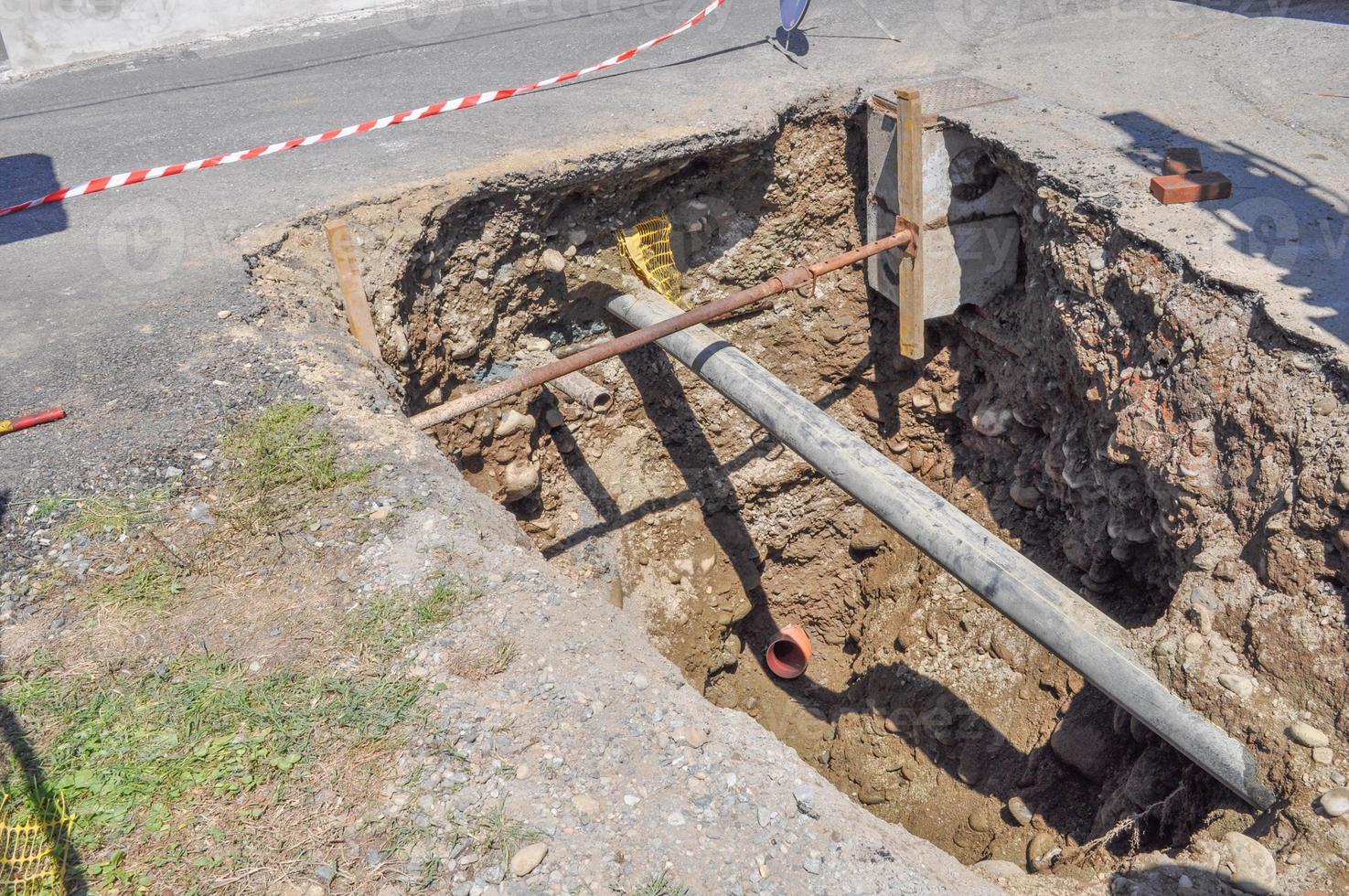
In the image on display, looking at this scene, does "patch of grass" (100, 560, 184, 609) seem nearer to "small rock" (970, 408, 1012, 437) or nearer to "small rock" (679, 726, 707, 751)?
"small rock" (679, 726, 707, 751)

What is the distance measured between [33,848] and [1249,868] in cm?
318

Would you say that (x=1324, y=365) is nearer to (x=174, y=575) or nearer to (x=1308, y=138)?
(x=1308, y=138)

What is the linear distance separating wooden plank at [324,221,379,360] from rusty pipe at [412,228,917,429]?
44 centimetres

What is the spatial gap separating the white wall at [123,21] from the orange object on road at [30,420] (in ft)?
18.8

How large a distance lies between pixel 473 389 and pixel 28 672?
10.3 feet

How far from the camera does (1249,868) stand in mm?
2820

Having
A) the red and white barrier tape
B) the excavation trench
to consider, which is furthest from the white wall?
the excavation trench

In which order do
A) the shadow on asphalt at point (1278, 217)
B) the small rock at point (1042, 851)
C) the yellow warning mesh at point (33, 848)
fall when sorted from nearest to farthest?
the yellow warning mesh at point (33, 848), the shadow on asphalt at point (1278, 217), the small rock at point (1042, 851)

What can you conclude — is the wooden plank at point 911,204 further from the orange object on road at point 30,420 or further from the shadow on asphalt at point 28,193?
the shadow on asphalt at point 28,193

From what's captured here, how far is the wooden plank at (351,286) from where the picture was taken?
4.43 metres

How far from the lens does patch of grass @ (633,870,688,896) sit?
7.39 ft

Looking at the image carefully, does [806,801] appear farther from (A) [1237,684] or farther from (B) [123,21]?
(B) [123,21]

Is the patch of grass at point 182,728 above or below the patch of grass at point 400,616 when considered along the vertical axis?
below

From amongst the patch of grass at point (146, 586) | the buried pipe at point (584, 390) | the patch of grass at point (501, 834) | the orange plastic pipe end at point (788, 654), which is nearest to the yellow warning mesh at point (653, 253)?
the buried pipe at point (584, 390)
